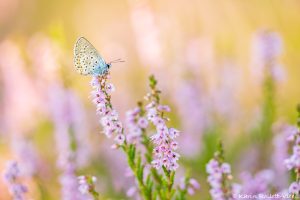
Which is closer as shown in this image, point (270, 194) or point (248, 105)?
point (270, 194)

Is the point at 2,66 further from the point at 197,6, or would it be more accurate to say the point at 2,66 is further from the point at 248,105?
the point at 197,6

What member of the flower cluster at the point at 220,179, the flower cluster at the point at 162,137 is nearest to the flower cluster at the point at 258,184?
the flower cluster at the point at 220,179

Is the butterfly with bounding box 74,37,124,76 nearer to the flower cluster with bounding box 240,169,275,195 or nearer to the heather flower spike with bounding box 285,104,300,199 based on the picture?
the heather flower spike with bounding box 285,104,300,199

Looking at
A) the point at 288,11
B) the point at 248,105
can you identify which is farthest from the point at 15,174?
the point at 288,11

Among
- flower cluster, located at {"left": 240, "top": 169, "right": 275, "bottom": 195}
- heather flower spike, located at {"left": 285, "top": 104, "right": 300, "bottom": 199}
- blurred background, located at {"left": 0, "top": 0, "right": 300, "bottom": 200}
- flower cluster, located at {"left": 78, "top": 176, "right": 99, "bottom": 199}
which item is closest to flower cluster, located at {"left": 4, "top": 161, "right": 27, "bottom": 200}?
blurred background, located at {"left": 0, "top": 0, "right": 300, "bottom": 200}

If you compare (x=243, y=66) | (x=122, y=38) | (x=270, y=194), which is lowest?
(x=270, y=194)

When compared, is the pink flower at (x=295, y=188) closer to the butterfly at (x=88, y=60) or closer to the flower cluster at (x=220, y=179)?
the flower cluster at (x=220, y=179)

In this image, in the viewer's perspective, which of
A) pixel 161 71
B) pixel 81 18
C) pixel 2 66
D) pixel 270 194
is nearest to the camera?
pixel 270 194

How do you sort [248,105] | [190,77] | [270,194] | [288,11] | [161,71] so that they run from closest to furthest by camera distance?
[270,194] < [190,77] < [161,71] < [248,105] < [288,11]
